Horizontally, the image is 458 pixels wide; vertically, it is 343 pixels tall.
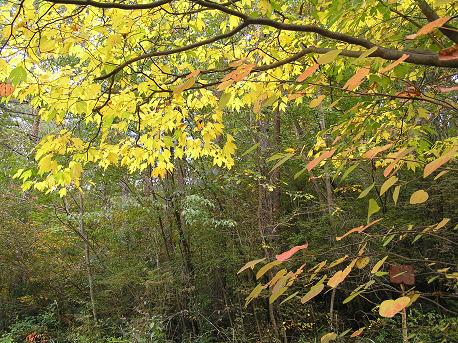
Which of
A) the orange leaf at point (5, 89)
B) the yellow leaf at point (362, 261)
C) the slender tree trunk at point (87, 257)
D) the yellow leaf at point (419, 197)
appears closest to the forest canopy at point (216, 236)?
the slender tree trunk at point (87, 257)

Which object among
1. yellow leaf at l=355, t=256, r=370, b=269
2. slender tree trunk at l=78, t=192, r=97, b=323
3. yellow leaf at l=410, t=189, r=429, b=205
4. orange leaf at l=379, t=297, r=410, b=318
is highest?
slender tree trunk at l=78, t=192, r=97, b=323

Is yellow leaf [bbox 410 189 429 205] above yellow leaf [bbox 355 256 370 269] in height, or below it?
above

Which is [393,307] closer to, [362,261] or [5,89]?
[362,261]

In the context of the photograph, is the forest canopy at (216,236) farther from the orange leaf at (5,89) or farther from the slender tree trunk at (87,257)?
the orange leaf at (5,89)

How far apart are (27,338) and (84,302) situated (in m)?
1.25

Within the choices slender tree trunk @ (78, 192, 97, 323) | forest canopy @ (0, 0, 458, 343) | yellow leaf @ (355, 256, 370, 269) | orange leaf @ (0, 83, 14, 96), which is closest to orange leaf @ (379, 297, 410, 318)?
yellow leaf @ (355, 256, 370, 269)

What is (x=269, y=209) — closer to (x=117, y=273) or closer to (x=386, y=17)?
(x=117, y=273)

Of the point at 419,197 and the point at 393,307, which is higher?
the point at 419,197

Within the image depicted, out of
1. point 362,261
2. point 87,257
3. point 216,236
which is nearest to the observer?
point 362,261

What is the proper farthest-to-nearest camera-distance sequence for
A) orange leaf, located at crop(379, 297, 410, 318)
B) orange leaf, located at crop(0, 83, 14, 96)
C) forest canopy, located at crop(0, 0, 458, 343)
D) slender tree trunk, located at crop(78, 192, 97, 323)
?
slender tree trunk, located at crop(78, 192, 97, 323), forest canopy, located at crop(0, 0, 458, 343), orange leaf, located at crop(0, 83, 14, 96), orange leaf, located at crop(379, 297, 410, 318)

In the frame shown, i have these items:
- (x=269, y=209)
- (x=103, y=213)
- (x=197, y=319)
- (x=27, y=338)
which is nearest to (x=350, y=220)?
(x=269, y=209)

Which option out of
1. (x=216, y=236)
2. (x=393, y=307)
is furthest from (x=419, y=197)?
(x=216, y=236)

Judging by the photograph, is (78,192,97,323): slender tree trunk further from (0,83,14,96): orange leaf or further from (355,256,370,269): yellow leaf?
(355,256,370,269): yellow leaf

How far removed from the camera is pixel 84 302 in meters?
8.16
